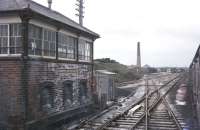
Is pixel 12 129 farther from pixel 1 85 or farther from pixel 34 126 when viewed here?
pixel 1 85

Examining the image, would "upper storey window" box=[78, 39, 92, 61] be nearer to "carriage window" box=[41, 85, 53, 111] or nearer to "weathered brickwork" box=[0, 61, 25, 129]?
"carriage window" box=[41, 85, 53, 111]

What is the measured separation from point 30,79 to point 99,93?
1054cm

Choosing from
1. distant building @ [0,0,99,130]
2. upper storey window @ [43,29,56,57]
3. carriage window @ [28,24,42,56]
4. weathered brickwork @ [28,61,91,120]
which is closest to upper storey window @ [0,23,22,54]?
distant building @ [0,0,99,130]

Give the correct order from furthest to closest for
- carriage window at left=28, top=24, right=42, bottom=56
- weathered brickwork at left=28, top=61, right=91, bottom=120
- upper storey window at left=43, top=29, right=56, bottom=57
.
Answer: upper storey window at left=43, top=29, right=56, bottom=57 → carriage window at left=28, top=24, right=42, bottom=56 → weathered brickwork at left=28, top=61, right=91, bottom=120

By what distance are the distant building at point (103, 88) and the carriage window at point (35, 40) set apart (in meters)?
8.46

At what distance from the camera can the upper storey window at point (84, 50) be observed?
862 inches

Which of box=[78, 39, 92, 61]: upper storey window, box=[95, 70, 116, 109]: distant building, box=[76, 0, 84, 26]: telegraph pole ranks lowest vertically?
box=[95, 70, 116, 109]: distant building

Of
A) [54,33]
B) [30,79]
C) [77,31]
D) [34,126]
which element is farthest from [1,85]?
[77,31]

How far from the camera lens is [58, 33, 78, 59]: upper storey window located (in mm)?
18578

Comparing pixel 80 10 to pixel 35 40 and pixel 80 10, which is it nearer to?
pixel 80 10

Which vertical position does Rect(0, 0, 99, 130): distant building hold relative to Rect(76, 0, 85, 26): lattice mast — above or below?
below

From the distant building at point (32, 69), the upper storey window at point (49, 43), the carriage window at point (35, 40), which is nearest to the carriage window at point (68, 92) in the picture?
the distant building at point (32, 69)

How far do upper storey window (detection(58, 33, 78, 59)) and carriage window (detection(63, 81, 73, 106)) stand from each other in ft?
5.25

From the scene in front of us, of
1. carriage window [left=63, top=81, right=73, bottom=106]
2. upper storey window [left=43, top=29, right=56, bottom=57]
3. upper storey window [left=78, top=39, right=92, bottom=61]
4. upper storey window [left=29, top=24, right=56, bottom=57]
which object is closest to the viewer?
upper storey window [left=29, top=24, right=56, bottom=57]
